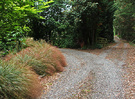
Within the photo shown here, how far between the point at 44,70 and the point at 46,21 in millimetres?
11268

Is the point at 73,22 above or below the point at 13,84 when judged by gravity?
above

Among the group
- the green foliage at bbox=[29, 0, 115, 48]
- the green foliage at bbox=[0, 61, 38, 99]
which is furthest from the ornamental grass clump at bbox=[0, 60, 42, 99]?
the green foliage at bbox=[29, 0, 115, 48]

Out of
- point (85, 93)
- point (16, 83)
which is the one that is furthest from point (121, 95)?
point (16, 83)

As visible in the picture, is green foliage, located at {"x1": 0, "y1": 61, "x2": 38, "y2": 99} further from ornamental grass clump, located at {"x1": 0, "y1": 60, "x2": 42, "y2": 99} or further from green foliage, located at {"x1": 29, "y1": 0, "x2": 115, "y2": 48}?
green foliage, located at {"x1": 29, "y1": 0, "x2": 115, "y2": 48}

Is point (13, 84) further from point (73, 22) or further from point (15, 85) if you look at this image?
point (73, 22)

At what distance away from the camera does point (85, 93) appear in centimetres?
350

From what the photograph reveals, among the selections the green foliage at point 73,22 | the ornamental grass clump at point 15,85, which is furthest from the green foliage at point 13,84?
the green foliage at point 73,22

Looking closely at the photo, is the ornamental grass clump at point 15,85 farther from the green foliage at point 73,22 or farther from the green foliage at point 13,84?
the green foliage at point 73,22

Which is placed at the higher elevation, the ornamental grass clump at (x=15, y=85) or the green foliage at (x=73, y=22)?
the green foliage at (x=73, y=22)

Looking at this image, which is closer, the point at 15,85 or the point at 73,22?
the point at 15,85

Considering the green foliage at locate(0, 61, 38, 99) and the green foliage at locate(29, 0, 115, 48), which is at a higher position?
the green foliage at locate(29, 0, 115, 48)

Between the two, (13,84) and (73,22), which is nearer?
(13,84)

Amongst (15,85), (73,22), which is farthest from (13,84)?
(73,22)

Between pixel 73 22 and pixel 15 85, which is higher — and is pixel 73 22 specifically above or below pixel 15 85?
above
